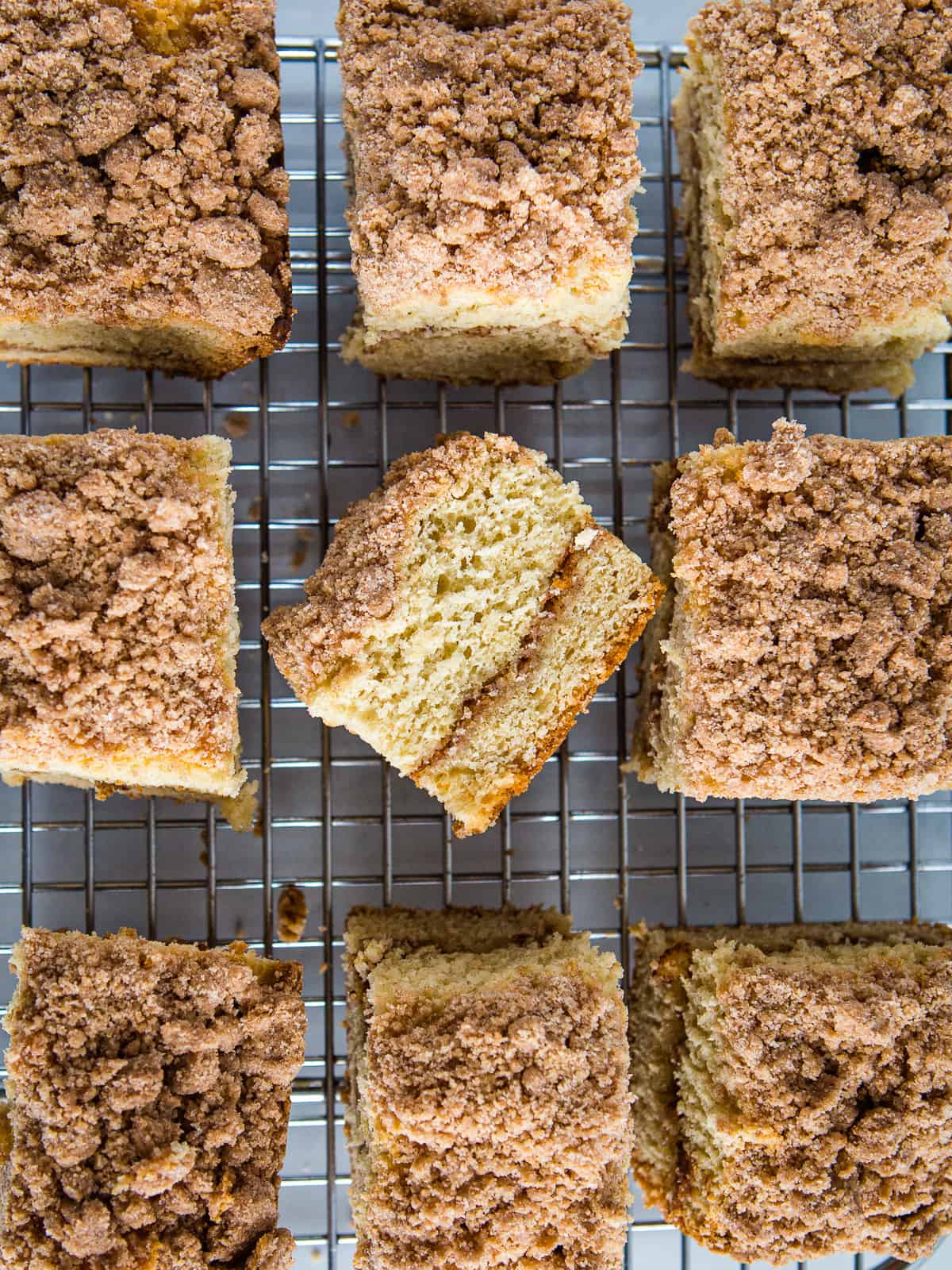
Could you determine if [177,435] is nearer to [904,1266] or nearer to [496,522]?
[496,522]

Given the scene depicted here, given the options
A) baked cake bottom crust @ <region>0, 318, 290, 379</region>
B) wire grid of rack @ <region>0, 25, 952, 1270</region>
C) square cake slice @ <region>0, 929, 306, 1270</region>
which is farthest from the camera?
Answer: wire grid of rack @ <region>0, 25, 952, 1270</region>

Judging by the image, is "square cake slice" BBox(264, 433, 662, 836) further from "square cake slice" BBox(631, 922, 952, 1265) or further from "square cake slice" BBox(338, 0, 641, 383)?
"square cake slice" BBox(631, 922, 952, 1265)

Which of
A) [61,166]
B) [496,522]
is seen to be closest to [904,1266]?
[496,522]

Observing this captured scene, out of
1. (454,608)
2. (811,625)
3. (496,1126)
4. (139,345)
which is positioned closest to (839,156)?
(811,625)

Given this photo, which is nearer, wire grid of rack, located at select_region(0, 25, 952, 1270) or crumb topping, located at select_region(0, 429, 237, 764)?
crumb topping, located at select_region(0, 429, 237, 764)

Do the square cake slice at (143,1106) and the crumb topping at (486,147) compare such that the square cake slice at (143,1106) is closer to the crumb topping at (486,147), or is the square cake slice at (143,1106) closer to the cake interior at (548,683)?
the cake interior at (548,683)

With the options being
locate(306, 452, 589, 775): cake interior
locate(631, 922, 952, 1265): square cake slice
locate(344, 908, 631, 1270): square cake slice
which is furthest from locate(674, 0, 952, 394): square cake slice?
locate(344, 908, 631, 1270): square cake slice
